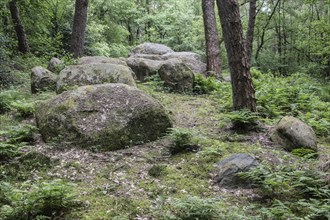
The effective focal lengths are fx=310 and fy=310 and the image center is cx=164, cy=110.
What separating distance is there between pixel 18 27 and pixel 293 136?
15196 mm

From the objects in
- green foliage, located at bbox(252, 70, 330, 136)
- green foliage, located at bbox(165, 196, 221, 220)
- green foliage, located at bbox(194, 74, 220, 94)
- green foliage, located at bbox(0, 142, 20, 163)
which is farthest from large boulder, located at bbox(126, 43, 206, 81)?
green foliage, located at bbox(165, 196, 221, 220)

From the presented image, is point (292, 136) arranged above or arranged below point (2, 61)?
below

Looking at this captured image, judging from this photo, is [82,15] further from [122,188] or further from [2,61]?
[122,188]

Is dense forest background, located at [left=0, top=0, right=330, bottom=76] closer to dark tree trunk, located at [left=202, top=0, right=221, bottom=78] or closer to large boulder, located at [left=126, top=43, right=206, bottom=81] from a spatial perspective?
large boulder, located at [left=126, top=43, right=206, bottom=81]

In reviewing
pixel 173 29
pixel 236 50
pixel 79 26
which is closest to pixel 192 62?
pixel 79 26

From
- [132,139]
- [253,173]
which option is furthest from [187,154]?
[253,173]

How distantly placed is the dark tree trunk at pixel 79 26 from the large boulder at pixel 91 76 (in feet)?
15.1

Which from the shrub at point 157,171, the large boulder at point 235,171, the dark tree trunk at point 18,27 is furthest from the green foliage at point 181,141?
the dark tree trunk at point 18,27

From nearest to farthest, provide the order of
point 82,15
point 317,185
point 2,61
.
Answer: point 317,185 → point 2,61 → point 82,15

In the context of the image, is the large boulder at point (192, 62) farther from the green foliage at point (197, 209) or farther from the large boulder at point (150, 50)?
the green foliage at point (197, 209)

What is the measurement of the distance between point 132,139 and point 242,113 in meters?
2.34

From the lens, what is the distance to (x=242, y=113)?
254 inches

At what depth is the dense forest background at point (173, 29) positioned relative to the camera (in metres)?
17.2

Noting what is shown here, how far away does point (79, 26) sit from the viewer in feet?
40.9
